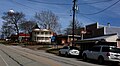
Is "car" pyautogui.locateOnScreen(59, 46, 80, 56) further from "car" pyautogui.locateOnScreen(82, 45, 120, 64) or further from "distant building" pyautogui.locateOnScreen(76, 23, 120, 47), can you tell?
"car" pyautogui.locateOnScreen(82, 45, 120, 64)

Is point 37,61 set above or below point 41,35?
below

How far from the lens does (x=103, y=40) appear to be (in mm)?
39312

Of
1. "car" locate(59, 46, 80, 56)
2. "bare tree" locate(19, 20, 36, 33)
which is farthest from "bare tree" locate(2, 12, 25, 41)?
"car" locate(59, 46, 80, 56)

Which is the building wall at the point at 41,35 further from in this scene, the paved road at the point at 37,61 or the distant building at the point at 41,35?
the paved road at the point at 37,61

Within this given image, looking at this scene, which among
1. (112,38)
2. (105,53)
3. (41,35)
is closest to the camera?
(105,53)

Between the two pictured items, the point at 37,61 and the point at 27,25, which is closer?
the point at 37,61

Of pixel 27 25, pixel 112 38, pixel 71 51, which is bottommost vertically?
pixel 71 51

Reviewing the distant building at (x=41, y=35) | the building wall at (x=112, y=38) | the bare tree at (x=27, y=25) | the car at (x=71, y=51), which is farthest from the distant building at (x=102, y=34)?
the bare tree at (x=27, y=25)

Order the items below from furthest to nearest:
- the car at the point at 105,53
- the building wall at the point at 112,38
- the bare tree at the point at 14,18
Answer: the bare tree at the point at 14,18 < the building wall at the point at 112,38 < the car at the point at 105,53

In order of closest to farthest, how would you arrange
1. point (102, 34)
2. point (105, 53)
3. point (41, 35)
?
1. point (105, 53)
2. point (102, 34)
3. point (41, 35)

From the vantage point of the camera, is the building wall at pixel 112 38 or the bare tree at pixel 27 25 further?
the bare tree at pixel 27 25

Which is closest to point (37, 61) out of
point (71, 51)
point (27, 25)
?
point (71, 51)

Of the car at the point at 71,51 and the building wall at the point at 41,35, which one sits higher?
the building wall at the point at 41,35

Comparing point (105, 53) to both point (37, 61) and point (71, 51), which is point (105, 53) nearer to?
point (37, 61)
